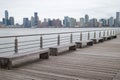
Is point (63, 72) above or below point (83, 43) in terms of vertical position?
below

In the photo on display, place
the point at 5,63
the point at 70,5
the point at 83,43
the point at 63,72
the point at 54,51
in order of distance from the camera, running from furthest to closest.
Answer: the point at 70,5 < the point at 83,43 < the point at 54,51 < the point at 5,63 < the point at 63,72

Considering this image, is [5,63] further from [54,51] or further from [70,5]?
[70,5]

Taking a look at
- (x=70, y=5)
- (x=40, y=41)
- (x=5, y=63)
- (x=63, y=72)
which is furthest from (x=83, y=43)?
(x=70, y=5)

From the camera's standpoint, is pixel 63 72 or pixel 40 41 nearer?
pixel 63 72

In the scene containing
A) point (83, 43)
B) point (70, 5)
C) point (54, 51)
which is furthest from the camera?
point (70, 5)

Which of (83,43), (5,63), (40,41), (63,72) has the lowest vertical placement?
(63,72)

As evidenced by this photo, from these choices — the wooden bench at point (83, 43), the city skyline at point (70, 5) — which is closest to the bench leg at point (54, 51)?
the wooden bench at point (83, 43)

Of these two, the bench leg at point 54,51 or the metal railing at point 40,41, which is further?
the metal railing at point 40,41

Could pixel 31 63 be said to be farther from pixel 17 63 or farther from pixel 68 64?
pixel 68 64

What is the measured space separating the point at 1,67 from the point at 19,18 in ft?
245

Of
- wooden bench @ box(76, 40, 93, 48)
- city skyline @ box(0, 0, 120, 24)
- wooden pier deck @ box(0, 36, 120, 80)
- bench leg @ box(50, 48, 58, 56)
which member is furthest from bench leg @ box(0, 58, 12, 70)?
city skyline @ box(0, 0, 120, 24)

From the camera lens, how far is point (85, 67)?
5.00 meters

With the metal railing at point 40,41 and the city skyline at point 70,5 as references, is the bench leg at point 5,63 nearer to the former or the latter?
the metal railing at point 40,41

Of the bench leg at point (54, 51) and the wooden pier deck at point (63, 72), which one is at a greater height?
the bench leg at point (54, 51)
